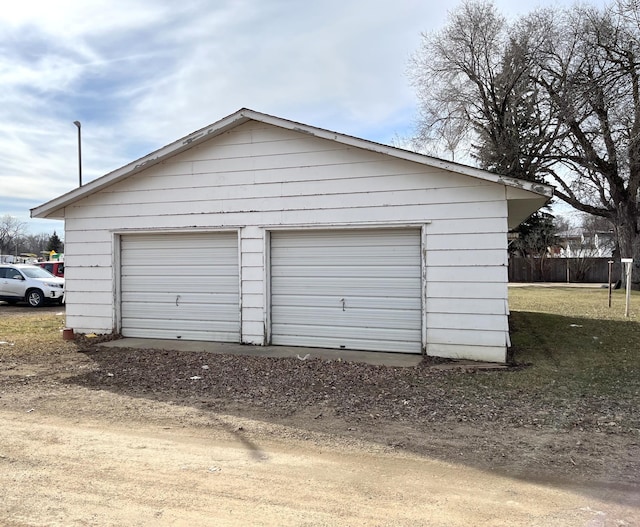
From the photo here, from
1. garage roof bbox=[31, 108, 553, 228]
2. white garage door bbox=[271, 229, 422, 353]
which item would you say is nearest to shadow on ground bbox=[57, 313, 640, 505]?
white garage door bbox=[271, 229, 422, 353]

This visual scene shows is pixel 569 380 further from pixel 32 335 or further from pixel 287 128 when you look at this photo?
pixel 32 335

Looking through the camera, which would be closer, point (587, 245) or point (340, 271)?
point (340, 271)

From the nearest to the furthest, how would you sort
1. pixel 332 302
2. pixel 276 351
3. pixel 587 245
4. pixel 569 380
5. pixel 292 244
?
pixel 569 380 → pixel 276 351 → pixel 332 302 → pixel 292 244 → pixel 587 245

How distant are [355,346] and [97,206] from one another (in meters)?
5.87

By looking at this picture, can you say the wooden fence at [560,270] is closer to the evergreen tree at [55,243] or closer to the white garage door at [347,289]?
the white garage door at [347,289]

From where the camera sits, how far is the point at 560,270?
36719 mm

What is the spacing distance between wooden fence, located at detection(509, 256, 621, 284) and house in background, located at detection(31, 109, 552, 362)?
28.7 m

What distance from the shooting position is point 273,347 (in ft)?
29.6

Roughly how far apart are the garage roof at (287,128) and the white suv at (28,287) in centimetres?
863

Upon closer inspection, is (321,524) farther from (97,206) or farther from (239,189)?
(97,206)

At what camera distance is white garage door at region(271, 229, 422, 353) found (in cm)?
845

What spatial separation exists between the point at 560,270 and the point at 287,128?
33.4m

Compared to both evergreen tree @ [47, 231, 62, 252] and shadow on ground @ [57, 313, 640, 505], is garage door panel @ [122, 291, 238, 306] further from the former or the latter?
evergreen tree @ [47, 231, 62, 252]

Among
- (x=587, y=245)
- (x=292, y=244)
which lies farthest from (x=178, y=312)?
(x=587, y=245)
